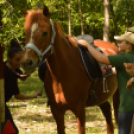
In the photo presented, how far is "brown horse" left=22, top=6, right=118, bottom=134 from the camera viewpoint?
152 inches

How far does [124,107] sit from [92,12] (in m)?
20.5

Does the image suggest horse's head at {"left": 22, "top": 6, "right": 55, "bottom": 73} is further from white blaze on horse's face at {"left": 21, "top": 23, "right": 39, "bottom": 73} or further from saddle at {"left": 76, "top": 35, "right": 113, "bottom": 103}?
saddle at {"left": 76, "top": 35, "right": 113, "bottom": 103}

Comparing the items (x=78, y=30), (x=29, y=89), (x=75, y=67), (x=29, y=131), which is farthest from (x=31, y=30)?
(x=78, y=30)

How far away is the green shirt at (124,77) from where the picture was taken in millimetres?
3340

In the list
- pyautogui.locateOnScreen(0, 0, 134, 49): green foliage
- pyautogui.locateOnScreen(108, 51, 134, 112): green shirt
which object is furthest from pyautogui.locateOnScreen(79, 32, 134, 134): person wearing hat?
pyautogui.locateOnScreen(0, 0, 134, 49): green foliage

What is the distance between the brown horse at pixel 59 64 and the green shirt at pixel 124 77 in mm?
983

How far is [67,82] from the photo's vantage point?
14.0ft

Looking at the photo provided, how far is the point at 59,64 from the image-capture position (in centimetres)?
422

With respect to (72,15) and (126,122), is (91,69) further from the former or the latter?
(72,15)

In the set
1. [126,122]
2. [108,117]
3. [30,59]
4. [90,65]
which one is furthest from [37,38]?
[108,117]

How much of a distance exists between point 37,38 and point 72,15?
19.9 m

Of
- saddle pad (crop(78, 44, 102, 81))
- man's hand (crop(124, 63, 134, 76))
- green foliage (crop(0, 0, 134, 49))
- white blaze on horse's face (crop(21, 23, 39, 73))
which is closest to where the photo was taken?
man's hand (crop(124, 63, 134, 76))

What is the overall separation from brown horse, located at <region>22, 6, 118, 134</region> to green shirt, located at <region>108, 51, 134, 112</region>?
0.98m

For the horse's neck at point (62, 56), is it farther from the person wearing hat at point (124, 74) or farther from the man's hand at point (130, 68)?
the man's hand at point (130, 68)
